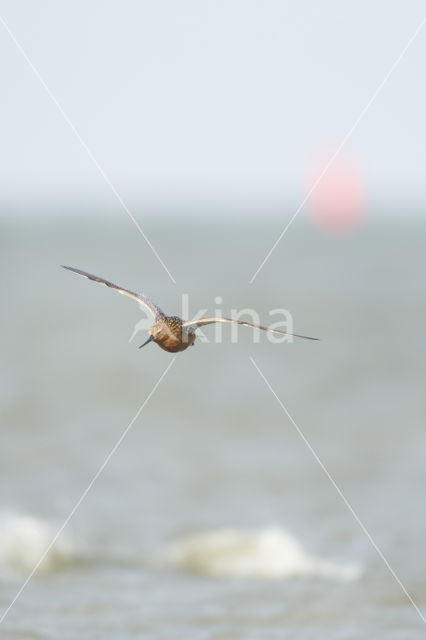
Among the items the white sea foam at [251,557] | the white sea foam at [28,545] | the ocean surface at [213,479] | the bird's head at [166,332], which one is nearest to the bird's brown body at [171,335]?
the bird's head at [166,332]

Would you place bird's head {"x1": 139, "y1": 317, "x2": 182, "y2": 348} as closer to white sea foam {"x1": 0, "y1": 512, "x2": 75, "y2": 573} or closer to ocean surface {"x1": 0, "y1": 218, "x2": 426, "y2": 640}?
ocean surface {"x1": 0, "y1": 218, "x2": 426, "y2": 640}

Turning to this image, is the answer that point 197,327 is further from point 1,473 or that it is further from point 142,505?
point 1,473

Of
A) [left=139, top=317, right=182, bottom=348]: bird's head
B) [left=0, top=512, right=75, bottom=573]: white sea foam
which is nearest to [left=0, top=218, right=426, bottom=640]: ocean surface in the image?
[left=0, top=512, right=75, bottom=573]: white sea foam

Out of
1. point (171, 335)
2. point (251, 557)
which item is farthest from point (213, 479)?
point (171, 335)

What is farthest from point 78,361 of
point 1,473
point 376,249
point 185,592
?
point 376,249

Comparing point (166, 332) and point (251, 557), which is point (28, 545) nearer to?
point (251, 557)
